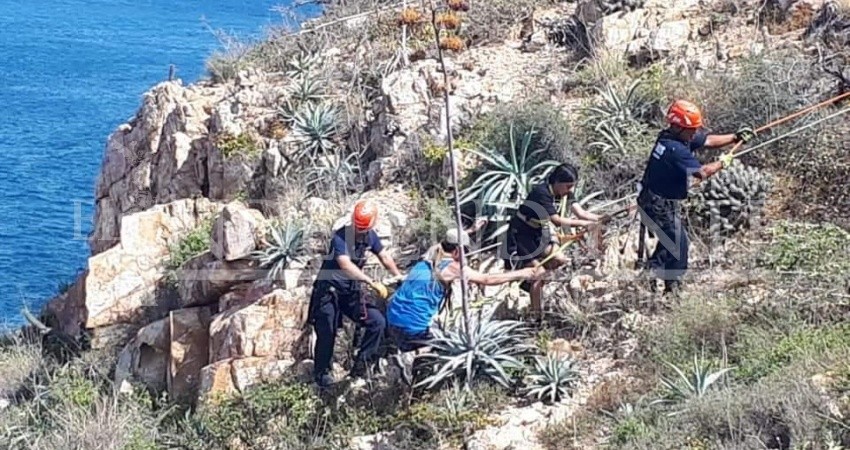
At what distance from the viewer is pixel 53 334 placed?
14.1 metres

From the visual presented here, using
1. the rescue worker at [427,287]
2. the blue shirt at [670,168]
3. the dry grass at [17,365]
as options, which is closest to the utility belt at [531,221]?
the rescue worker at [427,287]

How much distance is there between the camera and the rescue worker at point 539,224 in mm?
9281

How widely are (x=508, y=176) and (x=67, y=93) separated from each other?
3014 centimetres

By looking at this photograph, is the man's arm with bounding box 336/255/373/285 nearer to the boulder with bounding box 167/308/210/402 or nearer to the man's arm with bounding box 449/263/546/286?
the man's arm with bounding box 449/263/546/286

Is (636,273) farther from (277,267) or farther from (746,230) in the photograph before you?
(277,267)

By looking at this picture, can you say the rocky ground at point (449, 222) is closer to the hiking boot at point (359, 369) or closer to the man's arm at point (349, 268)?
the hiking boot at point (359, 369)

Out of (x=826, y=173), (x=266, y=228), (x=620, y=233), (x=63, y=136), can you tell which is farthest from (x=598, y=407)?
(x=63, y=136)

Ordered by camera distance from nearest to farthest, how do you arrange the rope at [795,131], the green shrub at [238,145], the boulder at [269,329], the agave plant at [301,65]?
the rope at [795,131] → the boulder at [269,329] → the green shrub at [238,145] → the agave plant at [301,65]

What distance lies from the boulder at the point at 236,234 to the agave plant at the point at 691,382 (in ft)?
16.9

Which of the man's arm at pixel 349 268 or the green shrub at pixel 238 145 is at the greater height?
the green shrub at pixel 238 145

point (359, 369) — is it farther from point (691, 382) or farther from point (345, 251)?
point (691, 382)

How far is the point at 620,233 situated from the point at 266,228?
12.7 ft

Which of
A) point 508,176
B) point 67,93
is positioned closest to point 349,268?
point 508,176

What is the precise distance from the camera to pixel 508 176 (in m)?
11.9
